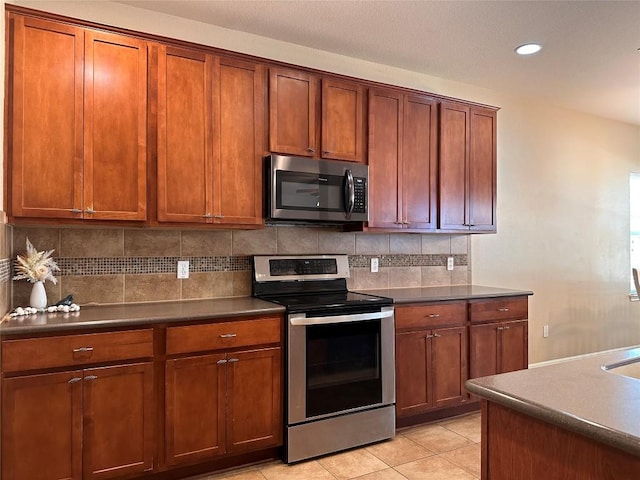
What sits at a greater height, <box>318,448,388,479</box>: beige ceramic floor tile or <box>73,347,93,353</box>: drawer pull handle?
<box>73,347,93,353</box>: drawer pull handle

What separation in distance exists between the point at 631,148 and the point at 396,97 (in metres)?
3.76

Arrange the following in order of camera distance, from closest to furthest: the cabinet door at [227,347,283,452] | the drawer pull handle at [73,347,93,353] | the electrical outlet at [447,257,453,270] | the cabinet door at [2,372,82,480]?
the cabinet door at [2,372,82,480] → the drawer pull handle at [73,347,93,353] → the cabinet door at [227,347,283,452] → the electrical outlet at [447,257,453,270]

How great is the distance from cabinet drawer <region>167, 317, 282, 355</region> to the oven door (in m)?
0.12

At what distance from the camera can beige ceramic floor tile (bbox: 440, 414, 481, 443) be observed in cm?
313

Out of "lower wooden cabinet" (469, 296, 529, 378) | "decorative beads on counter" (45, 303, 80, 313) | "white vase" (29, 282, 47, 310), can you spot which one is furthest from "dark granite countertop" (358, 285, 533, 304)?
"white vase" (29, 282, 47, 310)

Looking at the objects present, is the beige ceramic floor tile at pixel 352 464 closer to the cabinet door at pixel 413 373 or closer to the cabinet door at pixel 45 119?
the cabinet door at pixel 413 373

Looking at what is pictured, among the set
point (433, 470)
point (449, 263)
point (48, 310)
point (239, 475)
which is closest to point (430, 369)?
point (433, 470)

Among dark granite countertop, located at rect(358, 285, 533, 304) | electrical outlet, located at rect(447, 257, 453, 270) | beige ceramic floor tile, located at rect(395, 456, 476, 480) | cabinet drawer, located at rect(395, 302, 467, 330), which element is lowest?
beige ceramic floor tile, located at rect(395, 456, 476, 480)

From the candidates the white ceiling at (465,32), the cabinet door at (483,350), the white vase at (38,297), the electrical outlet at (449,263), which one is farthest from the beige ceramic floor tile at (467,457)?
the white ceiling at (465,32)

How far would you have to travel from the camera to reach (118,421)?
2252mm

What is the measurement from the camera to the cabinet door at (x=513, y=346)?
3535 mm

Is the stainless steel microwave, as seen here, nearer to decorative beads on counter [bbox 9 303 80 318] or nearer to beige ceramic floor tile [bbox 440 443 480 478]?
decorative beads on counter [bbox 9 303 80 318]

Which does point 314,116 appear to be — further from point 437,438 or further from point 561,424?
point 561,424

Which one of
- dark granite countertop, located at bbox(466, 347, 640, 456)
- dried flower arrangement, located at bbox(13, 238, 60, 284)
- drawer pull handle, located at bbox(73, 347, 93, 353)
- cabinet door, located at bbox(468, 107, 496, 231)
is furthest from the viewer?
cabinet door, located at bbox(468, 107, 496, 231)
